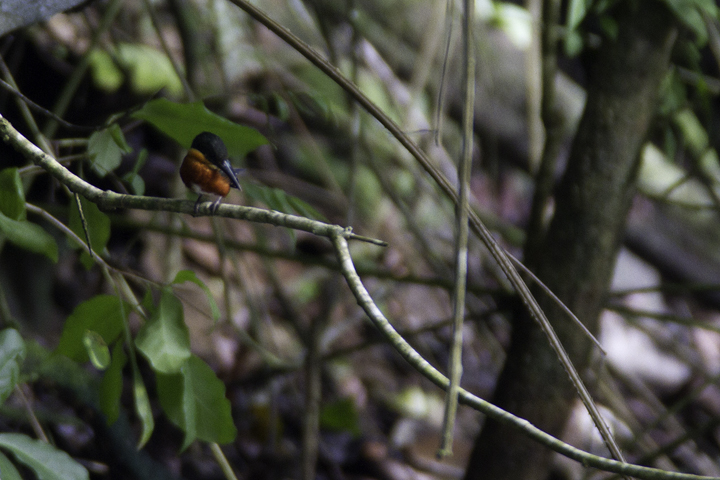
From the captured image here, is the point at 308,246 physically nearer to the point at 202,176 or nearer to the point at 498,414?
the point at 202,176

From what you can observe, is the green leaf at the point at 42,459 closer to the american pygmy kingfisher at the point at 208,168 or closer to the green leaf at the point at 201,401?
the green leaf at the point at 201,401

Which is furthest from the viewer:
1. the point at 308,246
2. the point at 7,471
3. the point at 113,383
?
the point at 308,246

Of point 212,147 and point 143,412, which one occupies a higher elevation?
point 212,147

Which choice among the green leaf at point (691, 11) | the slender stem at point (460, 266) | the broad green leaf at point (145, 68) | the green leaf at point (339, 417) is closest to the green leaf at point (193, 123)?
the slender stem at point (460, 266)

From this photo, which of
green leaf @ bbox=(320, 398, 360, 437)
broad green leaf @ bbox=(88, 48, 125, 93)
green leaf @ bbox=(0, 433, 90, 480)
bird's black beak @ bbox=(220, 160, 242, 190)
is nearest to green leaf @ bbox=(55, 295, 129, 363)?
green leaf @ bbox=(0, 433, 90, 480)

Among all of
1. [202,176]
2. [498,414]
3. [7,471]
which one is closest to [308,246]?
[202,176]

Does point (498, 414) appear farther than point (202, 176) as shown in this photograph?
No

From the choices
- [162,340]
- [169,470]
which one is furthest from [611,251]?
[169,470]
